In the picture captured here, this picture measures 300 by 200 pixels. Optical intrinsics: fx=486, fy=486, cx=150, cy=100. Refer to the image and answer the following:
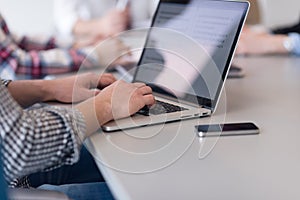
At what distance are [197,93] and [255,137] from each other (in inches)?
8.0

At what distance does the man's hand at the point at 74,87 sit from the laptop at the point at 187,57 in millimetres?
123

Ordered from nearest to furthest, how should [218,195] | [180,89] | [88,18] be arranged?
1. [218,195]
2. [180,89]
3. [88,18]

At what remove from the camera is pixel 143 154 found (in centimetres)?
84

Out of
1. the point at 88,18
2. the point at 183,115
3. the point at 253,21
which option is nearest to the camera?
the point at 183,115

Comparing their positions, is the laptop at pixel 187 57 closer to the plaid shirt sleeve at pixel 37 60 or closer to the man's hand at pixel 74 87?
the man's hand at pixel 74 87

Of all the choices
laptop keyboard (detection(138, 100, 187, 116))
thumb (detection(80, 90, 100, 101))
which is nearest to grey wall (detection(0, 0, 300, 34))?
thumb (detection(80, 90, 100, 101))

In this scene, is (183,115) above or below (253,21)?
above

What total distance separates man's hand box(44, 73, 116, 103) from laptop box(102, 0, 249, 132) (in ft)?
0.40

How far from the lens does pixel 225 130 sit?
0.94 metres

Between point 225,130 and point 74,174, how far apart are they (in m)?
0.43

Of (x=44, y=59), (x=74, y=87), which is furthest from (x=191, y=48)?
(x=44, y=59)

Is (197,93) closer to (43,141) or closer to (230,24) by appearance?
(230,24)

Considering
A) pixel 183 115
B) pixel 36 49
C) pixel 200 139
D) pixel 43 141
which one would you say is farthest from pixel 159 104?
pixel 36 49

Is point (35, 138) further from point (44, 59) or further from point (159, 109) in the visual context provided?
point (44, 59)
